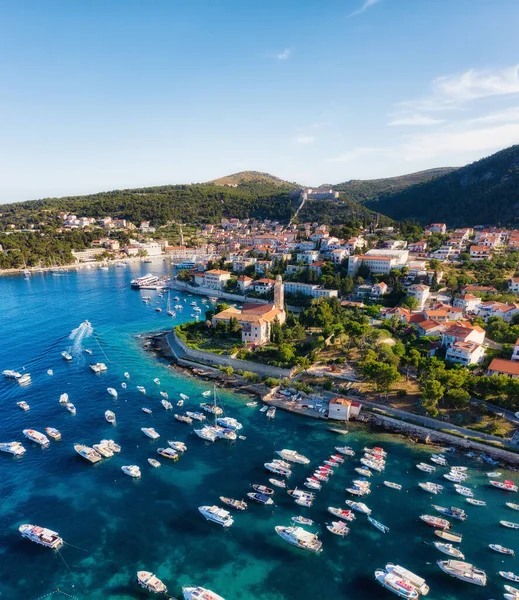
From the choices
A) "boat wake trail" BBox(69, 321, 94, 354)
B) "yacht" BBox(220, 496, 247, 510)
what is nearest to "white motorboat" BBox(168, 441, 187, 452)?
"yacht" BBox(220, 496, 247, 510)

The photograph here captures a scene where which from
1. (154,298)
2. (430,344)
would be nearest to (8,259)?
(154,298)

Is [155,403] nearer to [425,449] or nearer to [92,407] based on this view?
[92,407]

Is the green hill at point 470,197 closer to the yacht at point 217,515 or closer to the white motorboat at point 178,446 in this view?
the white motorboat at point 178,446

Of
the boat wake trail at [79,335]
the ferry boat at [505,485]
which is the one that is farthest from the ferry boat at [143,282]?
the ferry boat at [505,485]

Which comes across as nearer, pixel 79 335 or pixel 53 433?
pixel 53 433

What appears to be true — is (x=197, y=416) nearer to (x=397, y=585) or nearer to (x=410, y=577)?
(x=397, y=585)

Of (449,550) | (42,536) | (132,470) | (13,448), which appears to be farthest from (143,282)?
(449,550)
